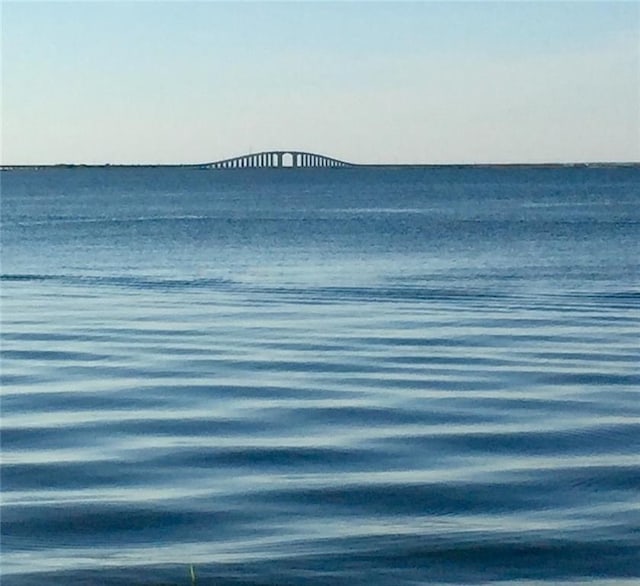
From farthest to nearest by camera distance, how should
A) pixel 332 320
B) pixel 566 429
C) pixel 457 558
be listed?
pixel 332 320 < pixel 566 429 < pixel 457 558

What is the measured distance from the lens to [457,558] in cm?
1034

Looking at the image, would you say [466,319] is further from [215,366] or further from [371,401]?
[371,401]

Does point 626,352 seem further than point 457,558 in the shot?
Yes

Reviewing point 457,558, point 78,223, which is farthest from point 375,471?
point 78,223

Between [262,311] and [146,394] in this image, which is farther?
[262,311]

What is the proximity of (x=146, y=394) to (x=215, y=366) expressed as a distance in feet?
9.02

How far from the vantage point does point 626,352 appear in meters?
21.3

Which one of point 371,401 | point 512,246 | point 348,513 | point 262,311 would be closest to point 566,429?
point 371,401

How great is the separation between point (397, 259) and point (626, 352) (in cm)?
2963

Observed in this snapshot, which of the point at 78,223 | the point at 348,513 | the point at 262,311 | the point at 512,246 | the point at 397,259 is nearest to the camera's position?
the point at 348,513

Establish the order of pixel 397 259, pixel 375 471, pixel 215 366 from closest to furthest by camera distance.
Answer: pixel 375 471
pixel 215 366
pixel 397 259

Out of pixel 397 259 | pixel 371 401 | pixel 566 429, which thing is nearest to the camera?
pixel 566 429

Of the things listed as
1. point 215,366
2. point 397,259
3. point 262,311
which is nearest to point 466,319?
point 262,311

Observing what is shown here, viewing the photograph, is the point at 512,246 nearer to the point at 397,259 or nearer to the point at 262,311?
the point at 397,259
